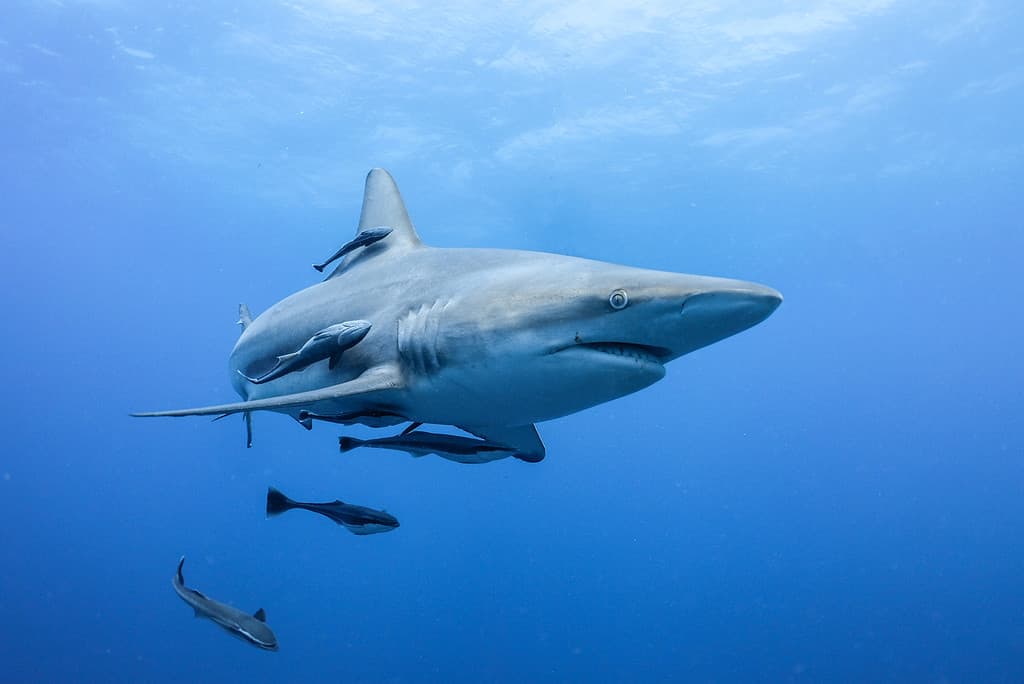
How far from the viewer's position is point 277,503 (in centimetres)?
557

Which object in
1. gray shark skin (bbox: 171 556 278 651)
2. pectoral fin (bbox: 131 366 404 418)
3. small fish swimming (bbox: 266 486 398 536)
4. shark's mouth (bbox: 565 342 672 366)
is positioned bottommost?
gray shark skin (bbox: 171 556 278 651)

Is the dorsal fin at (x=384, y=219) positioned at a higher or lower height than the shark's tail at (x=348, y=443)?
higher

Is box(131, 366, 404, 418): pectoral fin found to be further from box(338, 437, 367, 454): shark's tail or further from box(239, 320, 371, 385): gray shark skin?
box(338, 437, 367, 454): shark's tail

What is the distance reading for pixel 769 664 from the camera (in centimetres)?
2859

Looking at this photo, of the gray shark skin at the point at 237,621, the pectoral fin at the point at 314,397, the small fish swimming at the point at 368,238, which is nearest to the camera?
the pectoral fin at the point at 314,397

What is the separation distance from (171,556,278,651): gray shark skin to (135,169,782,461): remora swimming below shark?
1949 millimetres

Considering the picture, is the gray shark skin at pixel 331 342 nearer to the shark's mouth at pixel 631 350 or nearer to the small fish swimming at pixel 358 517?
the shark's mouth at pixel 631 350

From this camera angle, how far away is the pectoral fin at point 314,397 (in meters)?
3.04

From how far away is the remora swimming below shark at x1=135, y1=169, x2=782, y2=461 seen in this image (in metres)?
2.68

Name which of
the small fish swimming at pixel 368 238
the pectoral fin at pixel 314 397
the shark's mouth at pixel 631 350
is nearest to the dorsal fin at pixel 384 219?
the small fish swimming at pixel 368 238

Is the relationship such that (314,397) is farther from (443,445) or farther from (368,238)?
(368,238)

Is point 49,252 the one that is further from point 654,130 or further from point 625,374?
point 625,374

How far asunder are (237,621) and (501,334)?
369 centimetres

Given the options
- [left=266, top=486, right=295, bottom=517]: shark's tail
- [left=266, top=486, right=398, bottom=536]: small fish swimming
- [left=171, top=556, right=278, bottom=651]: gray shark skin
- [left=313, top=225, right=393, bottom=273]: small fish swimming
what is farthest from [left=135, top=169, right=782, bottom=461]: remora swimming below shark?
[left=171, top=556, right=278, bottom=651]: gray shark skin
